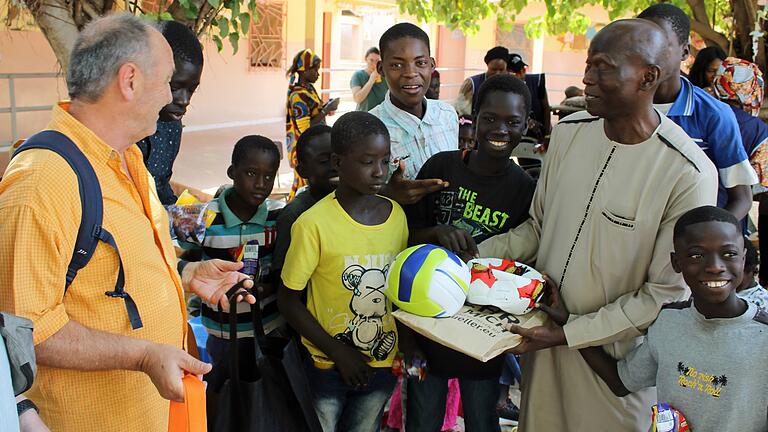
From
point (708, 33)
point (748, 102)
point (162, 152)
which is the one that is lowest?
point (162, 152)

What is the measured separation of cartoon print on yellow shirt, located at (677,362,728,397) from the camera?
6.88 ft

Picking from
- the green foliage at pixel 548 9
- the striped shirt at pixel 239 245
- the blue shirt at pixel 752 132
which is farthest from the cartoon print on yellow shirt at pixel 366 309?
the green foliage at pixel 548 9

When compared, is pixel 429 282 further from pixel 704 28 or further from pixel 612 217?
pixel 704 28

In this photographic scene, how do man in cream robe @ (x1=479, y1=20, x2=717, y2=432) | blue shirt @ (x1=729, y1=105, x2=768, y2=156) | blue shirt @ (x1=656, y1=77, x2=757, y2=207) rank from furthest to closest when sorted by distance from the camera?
blue shirt @ (x1=729, y1=105, x2=768, y2=156) → blue shirt @ (x1=656, y1=77, x2=757, y2=207) → man in cream robe @ (x1=479, y1=20, x2=717, y2=432)

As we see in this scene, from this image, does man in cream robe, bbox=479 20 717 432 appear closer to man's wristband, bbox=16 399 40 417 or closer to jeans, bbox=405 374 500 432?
jeans, bbox=405 374 500 432

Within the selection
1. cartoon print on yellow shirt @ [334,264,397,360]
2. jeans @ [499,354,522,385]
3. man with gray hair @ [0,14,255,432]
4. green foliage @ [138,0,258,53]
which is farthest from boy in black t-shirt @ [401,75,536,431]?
green foliage @ [138,0,258,53]

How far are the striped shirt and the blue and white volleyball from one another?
661mm

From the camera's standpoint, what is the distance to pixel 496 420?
9.26 ft

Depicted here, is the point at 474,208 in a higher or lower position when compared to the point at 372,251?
higher

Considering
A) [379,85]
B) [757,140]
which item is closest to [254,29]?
[379,85]

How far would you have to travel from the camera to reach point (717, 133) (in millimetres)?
3232

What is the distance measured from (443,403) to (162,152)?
162cm

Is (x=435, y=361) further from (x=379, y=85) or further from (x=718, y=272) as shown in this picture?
(x=379, y=85)

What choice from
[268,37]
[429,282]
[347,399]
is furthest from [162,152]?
[268,37]
